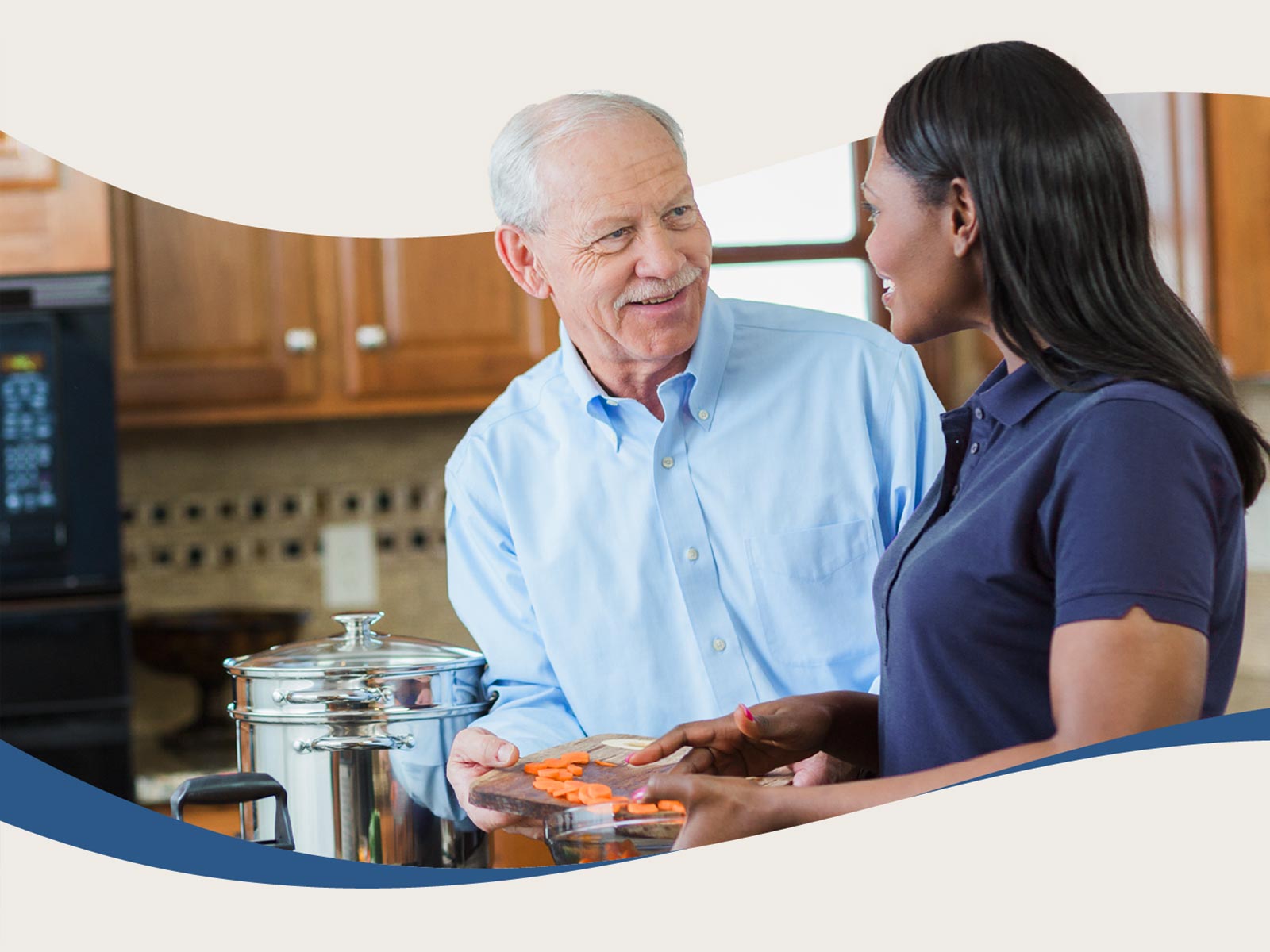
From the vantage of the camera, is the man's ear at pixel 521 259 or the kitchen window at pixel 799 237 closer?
the man's ear at pixel 521 259

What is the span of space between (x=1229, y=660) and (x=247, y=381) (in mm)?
1959

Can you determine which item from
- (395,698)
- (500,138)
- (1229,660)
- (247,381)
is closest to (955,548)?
(1229,660)

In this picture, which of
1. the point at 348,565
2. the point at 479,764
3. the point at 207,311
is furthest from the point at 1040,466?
the point at 348,565

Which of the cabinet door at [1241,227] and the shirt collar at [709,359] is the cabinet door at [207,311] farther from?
the cabinet door at [1241,227]

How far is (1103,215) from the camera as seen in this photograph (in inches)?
26.5

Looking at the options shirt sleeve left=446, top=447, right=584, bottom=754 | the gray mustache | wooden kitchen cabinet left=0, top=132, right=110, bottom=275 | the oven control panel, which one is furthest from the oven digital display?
the gray mustache

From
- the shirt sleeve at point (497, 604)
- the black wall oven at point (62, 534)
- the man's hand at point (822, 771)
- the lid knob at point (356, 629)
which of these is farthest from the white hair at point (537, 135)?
the black wall oven at point (62, 534)

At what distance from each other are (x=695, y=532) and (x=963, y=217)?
413 mm

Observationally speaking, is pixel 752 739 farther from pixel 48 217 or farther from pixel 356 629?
pixel 48 217

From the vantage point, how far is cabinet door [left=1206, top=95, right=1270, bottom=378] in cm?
213

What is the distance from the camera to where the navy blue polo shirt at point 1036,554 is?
59 cm

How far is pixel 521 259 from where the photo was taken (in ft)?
3.51

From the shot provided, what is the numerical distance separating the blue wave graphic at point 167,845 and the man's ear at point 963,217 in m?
0.28

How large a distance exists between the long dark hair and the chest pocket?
0.36 meters
